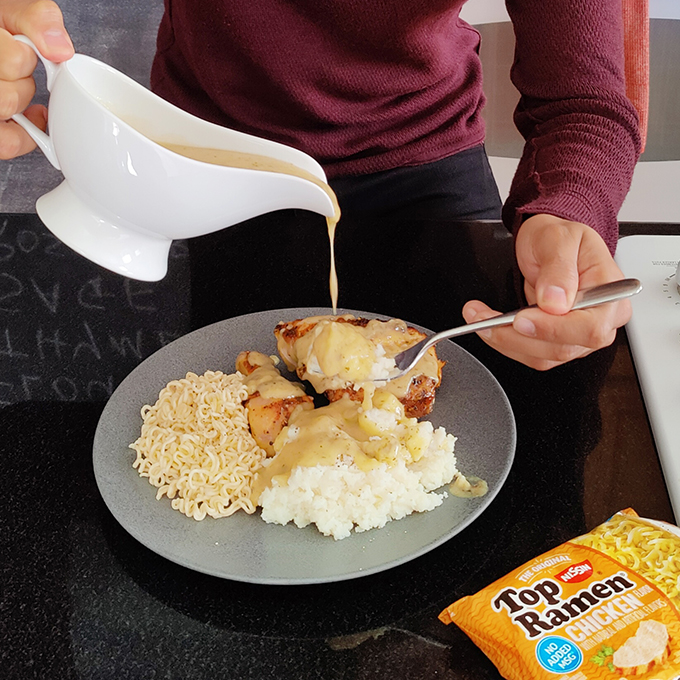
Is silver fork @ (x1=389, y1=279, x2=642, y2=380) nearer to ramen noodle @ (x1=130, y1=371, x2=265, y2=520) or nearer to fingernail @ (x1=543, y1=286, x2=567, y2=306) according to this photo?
fingernail @ (x1=543, y1=286, x2=567, y2=306)

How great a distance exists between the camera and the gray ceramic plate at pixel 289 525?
34.6 inches

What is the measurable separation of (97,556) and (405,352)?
53 cm

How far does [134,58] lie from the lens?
4109 millimetres

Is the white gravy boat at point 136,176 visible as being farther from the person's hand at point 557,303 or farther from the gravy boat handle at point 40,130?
the person's hand at point 557,303

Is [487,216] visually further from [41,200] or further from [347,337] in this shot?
[41,200]

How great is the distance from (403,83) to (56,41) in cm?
85

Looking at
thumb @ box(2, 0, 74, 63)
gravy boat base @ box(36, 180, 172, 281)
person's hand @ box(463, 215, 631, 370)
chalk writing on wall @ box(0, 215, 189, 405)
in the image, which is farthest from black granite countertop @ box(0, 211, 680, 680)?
thumb @ box(2, 0, 74, 63)

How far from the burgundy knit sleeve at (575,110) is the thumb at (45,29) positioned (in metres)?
0.73

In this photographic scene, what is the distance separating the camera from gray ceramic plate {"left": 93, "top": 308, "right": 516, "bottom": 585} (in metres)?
0.88

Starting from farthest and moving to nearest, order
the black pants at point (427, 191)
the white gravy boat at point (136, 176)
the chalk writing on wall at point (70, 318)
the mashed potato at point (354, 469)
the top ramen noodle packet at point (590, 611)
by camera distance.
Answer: the black pants at point (427, 191)
the chalk writing on wall at point (70, 318)
the mashed potato at point (354, 469)
the white gravy boat at point (136, 176)
the top ramen noodle packet at point (590, 611)

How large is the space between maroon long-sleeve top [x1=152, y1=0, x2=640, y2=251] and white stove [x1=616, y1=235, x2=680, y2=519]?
12 centimetres

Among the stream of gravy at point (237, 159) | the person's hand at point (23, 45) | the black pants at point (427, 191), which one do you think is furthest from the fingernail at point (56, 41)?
the black pants at point (427, 191)

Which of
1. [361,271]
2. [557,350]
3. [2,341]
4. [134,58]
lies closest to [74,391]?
→ [2,341]

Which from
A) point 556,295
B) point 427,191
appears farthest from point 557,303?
point 427,191
